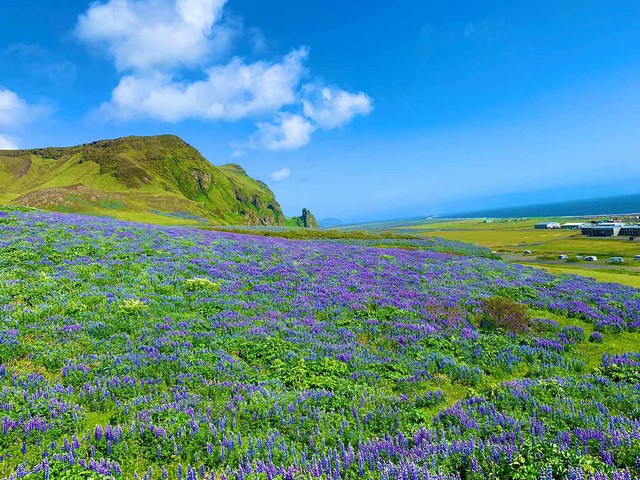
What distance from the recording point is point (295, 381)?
25.2 ft

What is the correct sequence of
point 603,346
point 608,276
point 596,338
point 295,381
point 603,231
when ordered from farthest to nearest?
point 603,231
point 608,276
point 596,338
point 603,346
point 295,381

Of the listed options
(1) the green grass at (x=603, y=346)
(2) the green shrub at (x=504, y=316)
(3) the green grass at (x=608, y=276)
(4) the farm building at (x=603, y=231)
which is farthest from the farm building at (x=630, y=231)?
(2) the green shrub at (x=504, y=316)

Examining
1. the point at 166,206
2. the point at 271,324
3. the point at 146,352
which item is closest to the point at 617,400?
the point at 271,324

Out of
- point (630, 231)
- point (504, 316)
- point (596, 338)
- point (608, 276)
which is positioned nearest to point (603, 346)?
point (596, 338)

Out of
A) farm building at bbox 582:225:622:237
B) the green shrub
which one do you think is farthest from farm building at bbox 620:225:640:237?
the green shrub

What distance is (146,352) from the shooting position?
8.32 m

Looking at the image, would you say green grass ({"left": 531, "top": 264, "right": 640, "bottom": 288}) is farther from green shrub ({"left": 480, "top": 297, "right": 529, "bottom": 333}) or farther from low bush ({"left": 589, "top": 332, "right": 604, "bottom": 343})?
green shrub ({"left": 480, "top": 297, "right": 529, "bottom": 333})

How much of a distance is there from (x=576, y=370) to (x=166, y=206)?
393 ft

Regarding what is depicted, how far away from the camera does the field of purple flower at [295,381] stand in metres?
4.99

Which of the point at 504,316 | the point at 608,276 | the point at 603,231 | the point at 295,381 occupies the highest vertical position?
the point at 295,381

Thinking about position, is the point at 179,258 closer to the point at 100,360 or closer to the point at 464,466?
the point at 100,360

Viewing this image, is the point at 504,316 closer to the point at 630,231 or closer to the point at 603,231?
the point at 630,231

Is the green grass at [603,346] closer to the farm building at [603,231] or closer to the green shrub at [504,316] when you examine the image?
the green shrub at [504,316]

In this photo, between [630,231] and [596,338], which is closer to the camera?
[596,338]
